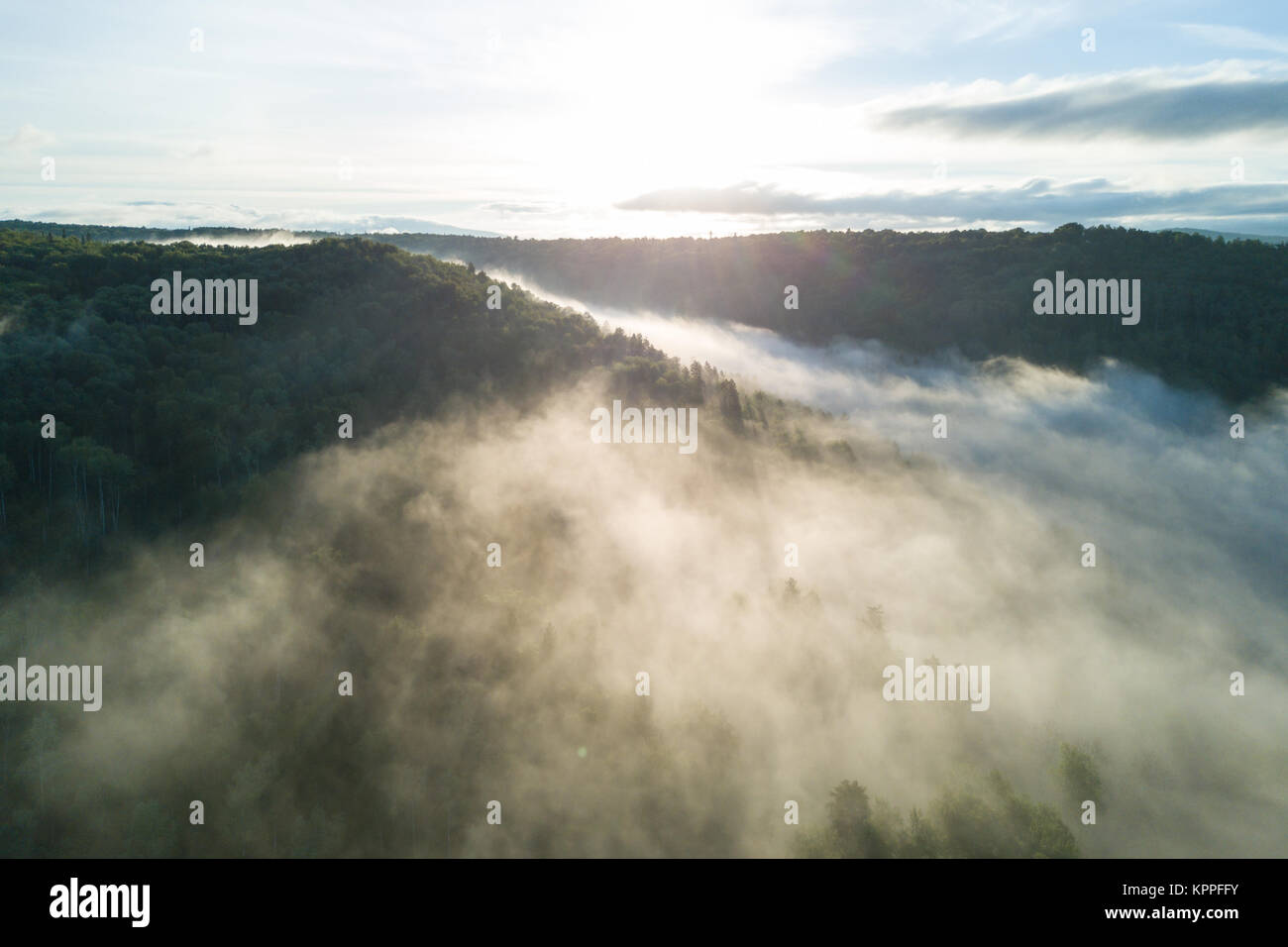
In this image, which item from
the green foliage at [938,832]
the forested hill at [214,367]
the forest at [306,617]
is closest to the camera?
the green foliage at [938,832]

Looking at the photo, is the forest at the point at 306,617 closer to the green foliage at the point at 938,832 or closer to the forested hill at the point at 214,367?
the green foliage at the point at 938,832

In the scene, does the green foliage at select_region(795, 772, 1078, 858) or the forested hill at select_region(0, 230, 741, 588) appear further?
the forested hill at select_region(0, 230, 741, 588)

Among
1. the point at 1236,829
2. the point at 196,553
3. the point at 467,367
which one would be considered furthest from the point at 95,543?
the point at 1236,829

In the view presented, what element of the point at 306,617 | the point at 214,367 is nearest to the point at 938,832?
the point at 306,617

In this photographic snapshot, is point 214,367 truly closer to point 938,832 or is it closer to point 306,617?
point 306,617

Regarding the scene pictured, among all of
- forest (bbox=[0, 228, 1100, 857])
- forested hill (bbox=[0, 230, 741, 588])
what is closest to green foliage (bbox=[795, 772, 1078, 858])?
forest (bbox=[0, 228, 1100, 857])

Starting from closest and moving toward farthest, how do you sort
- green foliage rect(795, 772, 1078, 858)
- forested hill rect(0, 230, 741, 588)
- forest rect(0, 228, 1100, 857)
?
green foliage rect(795, 772, 1078, 858) → forest rect(0, 228, 1100, 857) → forested hill rect(0, 230, 741, 588)

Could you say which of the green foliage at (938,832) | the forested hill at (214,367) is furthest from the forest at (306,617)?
the forested hill at (214,367)

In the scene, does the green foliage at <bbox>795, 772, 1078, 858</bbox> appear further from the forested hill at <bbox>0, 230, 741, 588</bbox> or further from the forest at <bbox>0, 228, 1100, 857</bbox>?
the forested hill at <bbox>0, 230, 741, 588</bbox>

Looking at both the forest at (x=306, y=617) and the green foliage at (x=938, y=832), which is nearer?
the green foliage at (x=938, y=832)
